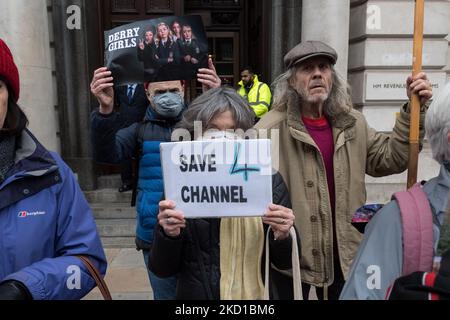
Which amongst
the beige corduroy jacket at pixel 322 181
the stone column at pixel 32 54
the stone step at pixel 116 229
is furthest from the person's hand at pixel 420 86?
the stone column at pixel 32 54

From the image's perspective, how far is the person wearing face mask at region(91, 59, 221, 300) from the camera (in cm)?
212

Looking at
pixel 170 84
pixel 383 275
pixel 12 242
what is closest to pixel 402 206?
pixel 383 275

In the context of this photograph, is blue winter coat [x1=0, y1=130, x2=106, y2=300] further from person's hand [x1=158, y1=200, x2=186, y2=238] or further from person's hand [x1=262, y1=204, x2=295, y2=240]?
person's hand [x1=262, y1=204, x2=295, y2=240]

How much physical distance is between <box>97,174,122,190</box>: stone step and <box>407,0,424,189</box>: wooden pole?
5.24 meters

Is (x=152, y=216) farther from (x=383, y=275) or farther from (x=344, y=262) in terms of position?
(x=383, y=275)

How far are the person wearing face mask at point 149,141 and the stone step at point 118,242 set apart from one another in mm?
3147

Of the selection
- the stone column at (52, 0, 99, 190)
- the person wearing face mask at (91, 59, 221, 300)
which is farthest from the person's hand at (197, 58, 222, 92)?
the stone column at (52, 0, 99, 190)

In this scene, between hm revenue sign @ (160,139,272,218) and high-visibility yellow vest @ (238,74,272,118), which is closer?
hm revenue sign @ (160,139,272,218)

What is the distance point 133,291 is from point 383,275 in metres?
3.28

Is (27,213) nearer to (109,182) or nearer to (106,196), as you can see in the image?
(106,196)

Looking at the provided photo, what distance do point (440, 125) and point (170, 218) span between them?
1011 mm

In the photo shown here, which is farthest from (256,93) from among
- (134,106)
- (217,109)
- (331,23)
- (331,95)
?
(217,109)

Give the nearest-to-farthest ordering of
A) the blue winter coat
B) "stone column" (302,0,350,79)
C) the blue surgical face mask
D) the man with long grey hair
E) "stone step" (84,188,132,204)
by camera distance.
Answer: the man with long grey hair < the blue winter coat < the blue surgical face mask < "stone column" (302,0,350,79) < "stone step" (84,188,132,204)

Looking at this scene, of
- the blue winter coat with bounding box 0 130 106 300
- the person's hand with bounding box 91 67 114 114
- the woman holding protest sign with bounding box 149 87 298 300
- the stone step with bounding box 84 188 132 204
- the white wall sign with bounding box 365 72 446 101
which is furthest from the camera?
the stone step with bounding box 84 188 132 204
